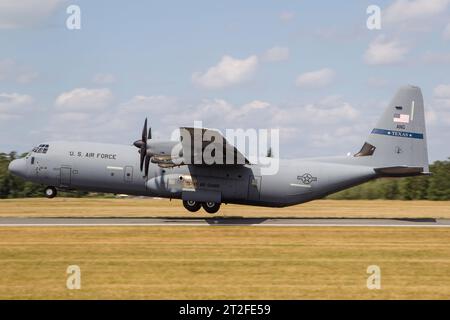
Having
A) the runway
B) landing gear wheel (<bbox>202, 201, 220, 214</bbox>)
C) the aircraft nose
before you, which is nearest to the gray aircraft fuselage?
landing gear wheel (<bbox>202, 201, 220, 214</bbox>)

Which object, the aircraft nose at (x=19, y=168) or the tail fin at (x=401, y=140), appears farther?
the aircraft nose at (x=19, y=168)

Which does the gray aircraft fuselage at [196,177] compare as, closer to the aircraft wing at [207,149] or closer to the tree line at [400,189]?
the aircraft wing at [207,149]

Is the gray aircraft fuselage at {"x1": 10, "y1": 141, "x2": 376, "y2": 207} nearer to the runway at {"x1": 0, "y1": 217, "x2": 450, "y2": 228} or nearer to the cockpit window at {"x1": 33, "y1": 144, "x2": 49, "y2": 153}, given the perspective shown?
the cockpit window at {"x1": 33, "y1": 144, "x2": 49, "y2": 153}

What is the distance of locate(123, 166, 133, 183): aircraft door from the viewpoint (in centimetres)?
3272

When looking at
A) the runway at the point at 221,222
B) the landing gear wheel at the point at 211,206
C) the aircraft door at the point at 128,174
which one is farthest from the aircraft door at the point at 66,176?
the landing gear wheel at the point at 211,206

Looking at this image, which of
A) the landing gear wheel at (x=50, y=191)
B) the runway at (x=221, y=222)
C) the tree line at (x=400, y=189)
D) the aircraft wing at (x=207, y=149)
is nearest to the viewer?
the aircraft wing at (x=207, y=149)

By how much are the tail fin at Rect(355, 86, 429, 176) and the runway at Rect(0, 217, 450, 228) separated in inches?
110

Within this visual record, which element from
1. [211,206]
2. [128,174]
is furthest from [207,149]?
[128,174]

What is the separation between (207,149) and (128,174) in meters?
4.66

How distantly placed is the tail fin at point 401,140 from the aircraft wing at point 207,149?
704 cm

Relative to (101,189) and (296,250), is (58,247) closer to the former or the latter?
(296,250)

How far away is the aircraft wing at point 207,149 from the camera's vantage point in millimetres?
29469

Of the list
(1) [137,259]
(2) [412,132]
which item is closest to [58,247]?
(1) [137,259]
